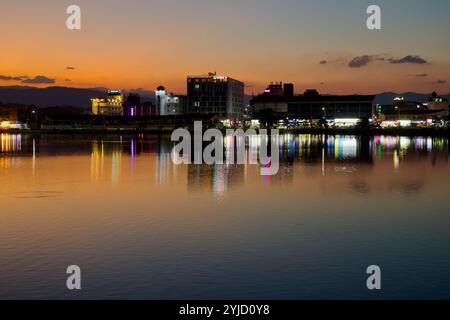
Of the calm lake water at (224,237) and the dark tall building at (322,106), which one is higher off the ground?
the dark tall building at (322,106)

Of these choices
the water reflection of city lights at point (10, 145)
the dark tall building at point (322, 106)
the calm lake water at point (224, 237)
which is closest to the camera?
the calm lake water at point (224, 237)

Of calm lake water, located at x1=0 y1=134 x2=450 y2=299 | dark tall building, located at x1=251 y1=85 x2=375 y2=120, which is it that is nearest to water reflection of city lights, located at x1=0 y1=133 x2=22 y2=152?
calm lake water, located at x1=0 y1=134 x2=450 y2=299

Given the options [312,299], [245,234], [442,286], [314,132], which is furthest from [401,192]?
[314,132]

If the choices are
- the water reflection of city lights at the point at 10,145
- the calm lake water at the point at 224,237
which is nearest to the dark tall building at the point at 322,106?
the water reflection of city lights at the point at 10,145

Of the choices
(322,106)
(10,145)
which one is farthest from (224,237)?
(322,106)

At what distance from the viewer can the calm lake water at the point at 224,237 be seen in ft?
36.3

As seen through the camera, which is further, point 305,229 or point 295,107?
point 295,107

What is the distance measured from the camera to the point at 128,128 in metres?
175

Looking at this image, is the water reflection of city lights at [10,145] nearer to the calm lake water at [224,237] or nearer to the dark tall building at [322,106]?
the calm lake water at [224,237]

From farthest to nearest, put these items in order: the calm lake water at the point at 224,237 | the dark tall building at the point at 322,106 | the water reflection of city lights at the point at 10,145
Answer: the dark tall building at the point at 322,106, the water reflection of city lights at the point at 10,145, the calm lake water at the point at 224,237

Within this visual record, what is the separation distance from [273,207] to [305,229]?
4.33 metres
